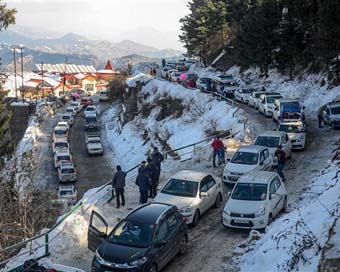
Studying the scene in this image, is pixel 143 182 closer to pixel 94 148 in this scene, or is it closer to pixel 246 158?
pixel 246 158

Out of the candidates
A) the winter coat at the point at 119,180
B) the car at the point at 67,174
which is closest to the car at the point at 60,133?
the car at the point at 67,174

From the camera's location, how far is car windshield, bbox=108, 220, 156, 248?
43.2 ft

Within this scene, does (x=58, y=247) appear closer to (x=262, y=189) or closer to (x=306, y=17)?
(x=262, y=189)

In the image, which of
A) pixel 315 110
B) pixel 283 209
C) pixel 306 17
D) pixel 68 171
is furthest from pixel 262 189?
pixel 68 171

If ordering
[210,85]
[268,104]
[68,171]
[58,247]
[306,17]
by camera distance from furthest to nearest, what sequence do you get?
[210,85]
[68,171]
[268,104]
[306,17]
[58,247]

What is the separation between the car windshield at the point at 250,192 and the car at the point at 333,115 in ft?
54.1

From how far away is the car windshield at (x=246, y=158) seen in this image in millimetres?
22141

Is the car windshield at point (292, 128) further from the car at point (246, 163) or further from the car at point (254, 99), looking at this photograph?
the car at point (254, 99)

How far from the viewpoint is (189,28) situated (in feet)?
248

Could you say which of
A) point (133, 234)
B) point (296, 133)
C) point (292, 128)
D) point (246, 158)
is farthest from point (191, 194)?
point (292, 128)

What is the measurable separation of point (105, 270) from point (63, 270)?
134cm

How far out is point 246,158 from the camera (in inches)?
879

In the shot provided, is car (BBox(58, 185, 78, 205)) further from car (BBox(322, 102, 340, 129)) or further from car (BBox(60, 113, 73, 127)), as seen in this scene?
car (BBox(60, 113, 73, 127))

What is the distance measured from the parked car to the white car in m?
14.4
